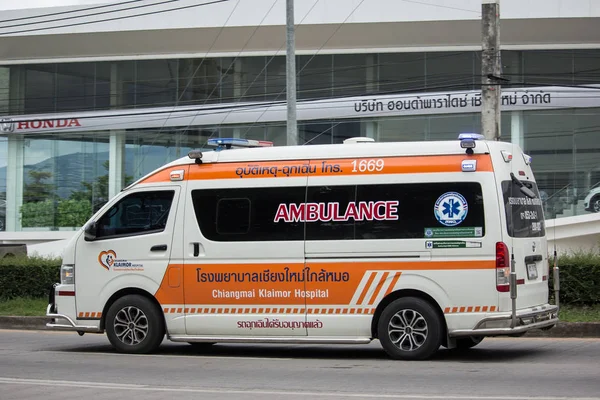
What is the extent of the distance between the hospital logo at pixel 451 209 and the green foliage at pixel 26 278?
1089 cm

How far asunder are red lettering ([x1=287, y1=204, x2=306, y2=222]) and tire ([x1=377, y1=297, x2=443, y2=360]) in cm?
162

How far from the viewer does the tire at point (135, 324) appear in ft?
40.9

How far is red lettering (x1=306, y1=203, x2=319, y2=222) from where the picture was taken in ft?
38.7

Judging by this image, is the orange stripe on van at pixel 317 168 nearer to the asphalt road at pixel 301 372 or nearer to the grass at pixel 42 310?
the asphalt road at pixel 301 372

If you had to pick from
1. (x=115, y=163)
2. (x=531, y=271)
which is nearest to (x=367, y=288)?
(x=531, y=271)

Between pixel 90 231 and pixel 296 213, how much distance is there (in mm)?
3110

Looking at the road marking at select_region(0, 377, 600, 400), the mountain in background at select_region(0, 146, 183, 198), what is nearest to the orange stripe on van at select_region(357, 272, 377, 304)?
the road marking at select_region(0, 377, 600, 400)

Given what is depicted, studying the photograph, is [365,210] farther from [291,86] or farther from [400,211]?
[291,86]

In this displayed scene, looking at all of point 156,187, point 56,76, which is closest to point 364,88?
point 56,76

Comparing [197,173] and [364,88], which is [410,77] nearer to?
[364,88]

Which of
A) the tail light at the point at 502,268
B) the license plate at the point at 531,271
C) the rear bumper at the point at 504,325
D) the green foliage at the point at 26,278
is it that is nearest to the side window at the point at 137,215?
the rear bumper at the point at 504,325

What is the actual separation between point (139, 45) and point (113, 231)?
22136 mm

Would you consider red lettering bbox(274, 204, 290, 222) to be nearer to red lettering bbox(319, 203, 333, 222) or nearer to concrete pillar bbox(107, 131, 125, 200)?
red lettering bbox(319, 203, 333, 222)

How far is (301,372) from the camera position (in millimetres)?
10508
